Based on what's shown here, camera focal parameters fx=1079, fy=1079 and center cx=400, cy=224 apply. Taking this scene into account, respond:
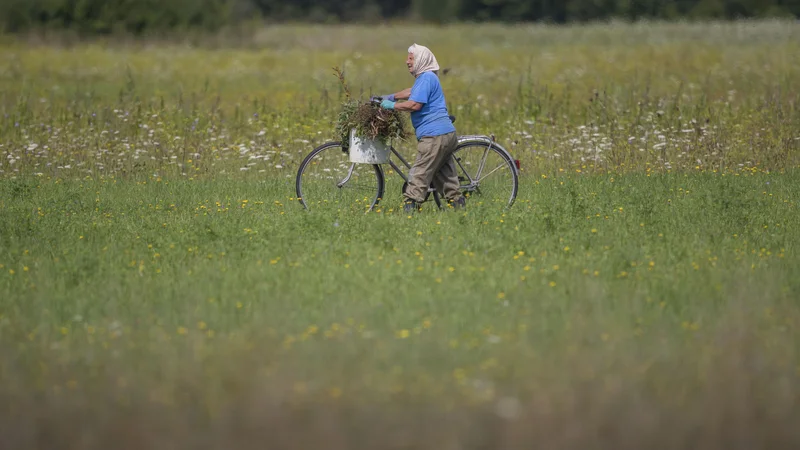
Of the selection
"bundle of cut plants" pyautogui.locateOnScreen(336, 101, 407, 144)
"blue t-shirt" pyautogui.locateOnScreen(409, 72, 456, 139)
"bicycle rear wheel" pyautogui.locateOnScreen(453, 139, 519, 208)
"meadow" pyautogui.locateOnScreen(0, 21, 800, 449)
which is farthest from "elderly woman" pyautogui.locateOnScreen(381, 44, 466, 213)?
"meadow" pyautogui.locateOnScreen(0, 21, 800, 449)

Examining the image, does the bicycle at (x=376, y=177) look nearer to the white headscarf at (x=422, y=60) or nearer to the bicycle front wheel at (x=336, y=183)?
the bicycle front wheel at (x=336, y=183)

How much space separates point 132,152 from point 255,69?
522 inches

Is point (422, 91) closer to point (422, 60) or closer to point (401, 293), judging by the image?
point (422, 60)

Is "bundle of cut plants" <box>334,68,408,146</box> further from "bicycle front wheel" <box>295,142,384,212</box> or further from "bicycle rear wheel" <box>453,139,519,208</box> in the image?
"bicycle rear wheel" <box>453,139,519,208</box>

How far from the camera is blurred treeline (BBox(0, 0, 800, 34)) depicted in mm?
38062

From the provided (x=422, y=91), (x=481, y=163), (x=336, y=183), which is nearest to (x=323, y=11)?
(x=336, y=183)

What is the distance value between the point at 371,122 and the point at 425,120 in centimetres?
56

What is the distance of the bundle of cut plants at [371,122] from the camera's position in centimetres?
1067

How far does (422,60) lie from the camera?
10594 mm

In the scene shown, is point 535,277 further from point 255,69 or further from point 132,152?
point 255,69

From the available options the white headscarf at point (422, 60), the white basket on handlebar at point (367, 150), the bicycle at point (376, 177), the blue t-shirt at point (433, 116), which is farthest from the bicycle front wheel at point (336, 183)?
the white headscarf at point (422, 60)

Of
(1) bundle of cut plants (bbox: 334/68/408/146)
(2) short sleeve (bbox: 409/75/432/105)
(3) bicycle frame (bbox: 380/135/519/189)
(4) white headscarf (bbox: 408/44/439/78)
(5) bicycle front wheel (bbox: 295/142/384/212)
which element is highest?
(4) white headscarf (bbox: 408/44/439/78)

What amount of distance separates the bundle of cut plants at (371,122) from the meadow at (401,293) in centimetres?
80

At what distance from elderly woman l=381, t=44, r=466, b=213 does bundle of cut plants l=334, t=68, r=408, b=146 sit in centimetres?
12
